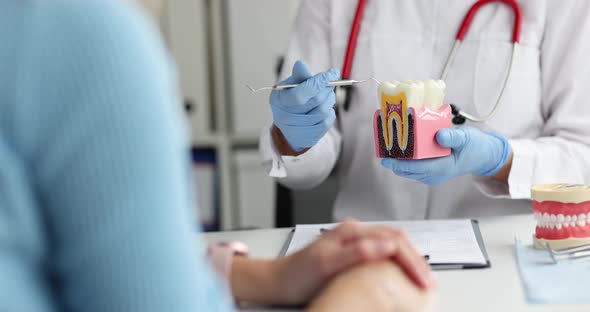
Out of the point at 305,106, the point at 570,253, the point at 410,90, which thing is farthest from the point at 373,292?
the point at 305,106

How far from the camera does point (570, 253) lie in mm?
957

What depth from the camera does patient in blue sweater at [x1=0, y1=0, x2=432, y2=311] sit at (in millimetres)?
415

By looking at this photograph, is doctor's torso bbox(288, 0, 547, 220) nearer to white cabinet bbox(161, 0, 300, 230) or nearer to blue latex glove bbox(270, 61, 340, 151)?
blue latex glove bbox(270, 61, 340, 151)

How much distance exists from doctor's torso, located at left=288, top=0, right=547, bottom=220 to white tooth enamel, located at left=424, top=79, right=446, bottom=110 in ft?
0.91

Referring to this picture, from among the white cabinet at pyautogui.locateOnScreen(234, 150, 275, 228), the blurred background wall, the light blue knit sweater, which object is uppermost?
the light blue knit sweater

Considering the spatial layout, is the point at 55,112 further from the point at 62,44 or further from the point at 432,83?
the point at 432,83

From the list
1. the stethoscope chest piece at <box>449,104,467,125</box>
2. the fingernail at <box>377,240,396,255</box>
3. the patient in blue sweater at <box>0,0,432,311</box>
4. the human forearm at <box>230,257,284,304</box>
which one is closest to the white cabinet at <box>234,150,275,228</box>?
the stethoscope chest piece at <box>449,104,467,125</box>

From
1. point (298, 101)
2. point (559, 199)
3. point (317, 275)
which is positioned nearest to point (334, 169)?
point (298, 101)

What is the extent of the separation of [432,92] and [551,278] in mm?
396

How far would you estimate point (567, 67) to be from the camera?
4.52ft

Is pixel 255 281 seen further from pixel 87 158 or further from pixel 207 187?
pixel 207 187

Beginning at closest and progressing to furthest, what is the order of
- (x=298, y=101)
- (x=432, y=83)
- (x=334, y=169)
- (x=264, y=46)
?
1. (x=432, y=83)
2. (x=298, y=101)
3. (x=334, y=169)
4. (x=264, y=46)

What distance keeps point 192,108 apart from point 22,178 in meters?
→ 2.43

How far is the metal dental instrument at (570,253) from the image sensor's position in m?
0.95
